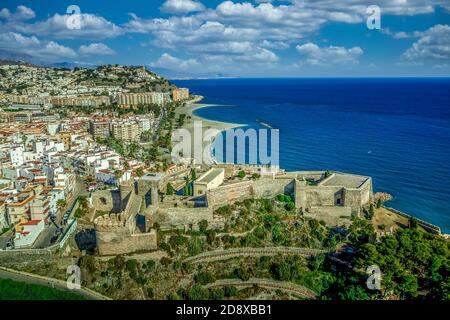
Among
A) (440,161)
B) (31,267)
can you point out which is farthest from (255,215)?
(440,161)

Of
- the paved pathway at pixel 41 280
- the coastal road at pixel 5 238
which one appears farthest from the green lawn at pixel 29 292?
the coastal road at pixel 5 238

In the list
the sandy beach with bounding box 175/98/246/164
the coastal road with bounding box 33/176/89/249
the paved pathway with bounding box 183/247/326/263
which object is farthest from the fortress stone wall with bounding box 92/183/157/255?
the sandy beach with bounding box 175/98/246/164

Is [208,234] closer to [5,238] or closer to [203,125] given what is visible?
[5,238]

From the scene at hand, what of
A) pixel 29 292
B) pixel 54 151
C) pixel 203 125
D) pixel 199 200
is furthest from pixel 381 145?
pixel 29 292

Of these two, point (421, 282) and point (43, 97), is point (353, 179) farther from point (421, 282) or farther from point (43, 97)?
point (43, 97)

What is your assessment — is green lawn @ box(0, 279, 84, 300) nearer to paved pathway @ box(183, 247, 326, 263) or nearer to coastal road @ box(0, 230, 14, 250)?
coastal road @ box(0, 230, 14, 250)

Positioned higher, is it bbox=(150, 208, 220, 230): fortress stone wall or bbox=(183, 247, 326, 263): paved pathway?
bbox=(150, 208, 220, 230): fortress stone wall

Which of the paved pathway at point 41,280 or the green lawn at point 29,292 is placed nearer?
the green lawn at point 29,292

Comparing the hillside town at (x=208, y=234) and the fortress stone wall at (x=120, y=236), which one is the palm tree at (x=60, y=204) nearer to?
the hillside town at (x=208, y=234)
